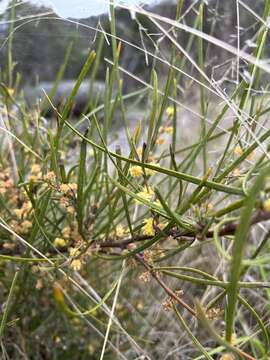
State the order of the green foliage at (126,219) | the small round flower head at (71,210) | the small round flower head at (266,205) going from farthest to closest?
the small round flower head at (71,210)
the green foliage at (126,219)
the small round flower head at (266,205)

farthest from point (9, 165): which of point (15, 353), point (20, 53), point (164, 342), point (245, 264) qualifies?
point (245, 264)

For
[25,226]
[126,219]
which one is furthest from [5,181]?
[126,219]

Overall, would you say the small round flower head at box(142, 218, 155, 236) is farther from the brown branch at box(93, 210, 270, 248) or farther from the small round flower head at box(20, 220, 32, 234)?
the small round flower head at box(20, 220, 32, 234)

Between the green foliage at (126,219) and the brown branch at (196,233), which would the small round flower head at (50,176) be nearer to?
the green foliage at (126,219)

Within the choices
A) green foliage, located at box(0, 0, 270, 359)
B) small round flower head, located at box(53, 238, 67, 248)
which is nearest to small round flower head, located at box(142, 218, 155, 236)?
green foliage, located at box(0, 0, 270, 359)

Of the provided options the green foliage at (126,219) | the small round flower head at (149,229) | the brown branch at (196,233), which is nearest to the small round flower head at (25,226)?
the green foliage at (126,219)

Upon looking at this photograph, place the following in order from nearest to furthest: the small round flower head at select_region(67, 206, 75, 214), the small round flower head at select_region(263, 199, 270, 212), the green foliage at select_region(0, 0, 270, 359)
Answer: the small round flower head at select_region(263, 199, 270, 212) < the green foliage at select_region(0, 0, 270, 359) < the small round flower head at select_region(67, 206, 75, 214)

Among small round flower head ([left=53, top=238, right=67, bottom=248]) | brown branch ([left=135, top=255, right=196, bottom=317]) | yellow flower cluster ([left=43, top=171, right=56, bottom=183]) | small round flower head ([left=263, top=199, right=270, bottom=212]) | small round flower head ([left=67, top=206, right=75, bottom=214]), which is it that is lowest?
small round flower head ([left=53, top=238, right=67, bottom=248])

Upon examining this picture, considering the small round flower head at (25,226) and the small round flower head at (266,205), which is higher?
the small round flower head at (266,205)

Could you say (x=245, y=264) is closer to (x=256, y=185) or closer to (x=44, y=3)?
(x=256, y=185)

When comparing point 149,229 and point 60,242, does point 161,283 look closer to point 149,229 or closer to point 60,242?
point 149,229

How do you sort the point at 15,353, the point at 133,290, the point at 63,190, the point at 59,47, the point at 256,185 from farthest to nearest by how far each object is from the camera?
the point at 59,47 < the point at 133,290 < the point at 15,353 < the point at 63,190 < the point at 256,185
